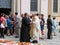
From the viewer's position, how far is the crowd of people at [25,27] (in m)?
21.8

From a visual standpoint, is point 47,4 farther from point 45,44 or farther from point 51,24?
point 45,44

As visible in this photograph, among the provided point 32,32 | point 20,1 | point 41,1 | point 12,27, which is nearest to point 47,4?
point 41,1

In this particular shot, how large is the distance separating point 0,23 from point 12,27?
199cm

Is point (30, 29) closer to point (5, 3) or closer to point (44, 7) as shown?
point (5, 3)

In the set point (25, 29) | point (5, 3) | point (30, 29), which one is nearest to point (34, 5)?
point (5, 3)

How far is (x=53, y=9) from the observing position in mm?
41156

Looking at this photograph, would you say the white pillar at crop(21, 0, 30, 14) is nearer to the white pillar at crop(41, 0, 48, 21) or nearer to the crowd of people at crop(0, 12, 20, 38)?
the white pillar at crop(41, 0, 48, 21)

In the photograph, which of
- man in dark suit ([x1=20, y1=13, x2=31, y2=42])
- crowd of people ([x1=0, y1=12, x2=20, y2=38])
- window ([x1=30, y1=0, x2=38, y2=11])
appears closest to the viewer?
man in dark suit ([x1=20, y1=13, x2=31, y2=42])

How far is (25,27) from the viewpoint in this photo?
2172cm

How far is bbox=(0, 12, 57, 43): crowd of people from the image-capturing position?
2181 cm

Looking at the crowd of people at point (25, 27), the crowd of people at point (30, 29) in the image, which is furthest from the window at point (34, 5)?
the crowd of people at point (30, 29)

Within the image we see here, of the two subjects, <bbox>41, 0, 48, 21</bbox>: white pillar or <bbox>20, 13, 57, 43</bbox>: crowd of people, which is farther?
<bbox>41, 0, 48, 21</bbox>: white pillar

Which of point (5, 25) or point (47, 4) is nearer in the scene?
point (5, 25)

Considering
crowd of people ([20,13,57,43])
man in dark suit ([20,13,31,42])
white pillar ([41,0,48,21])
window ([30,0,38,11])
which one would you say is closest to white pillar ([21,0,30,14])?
window ([30,0,38,11])
